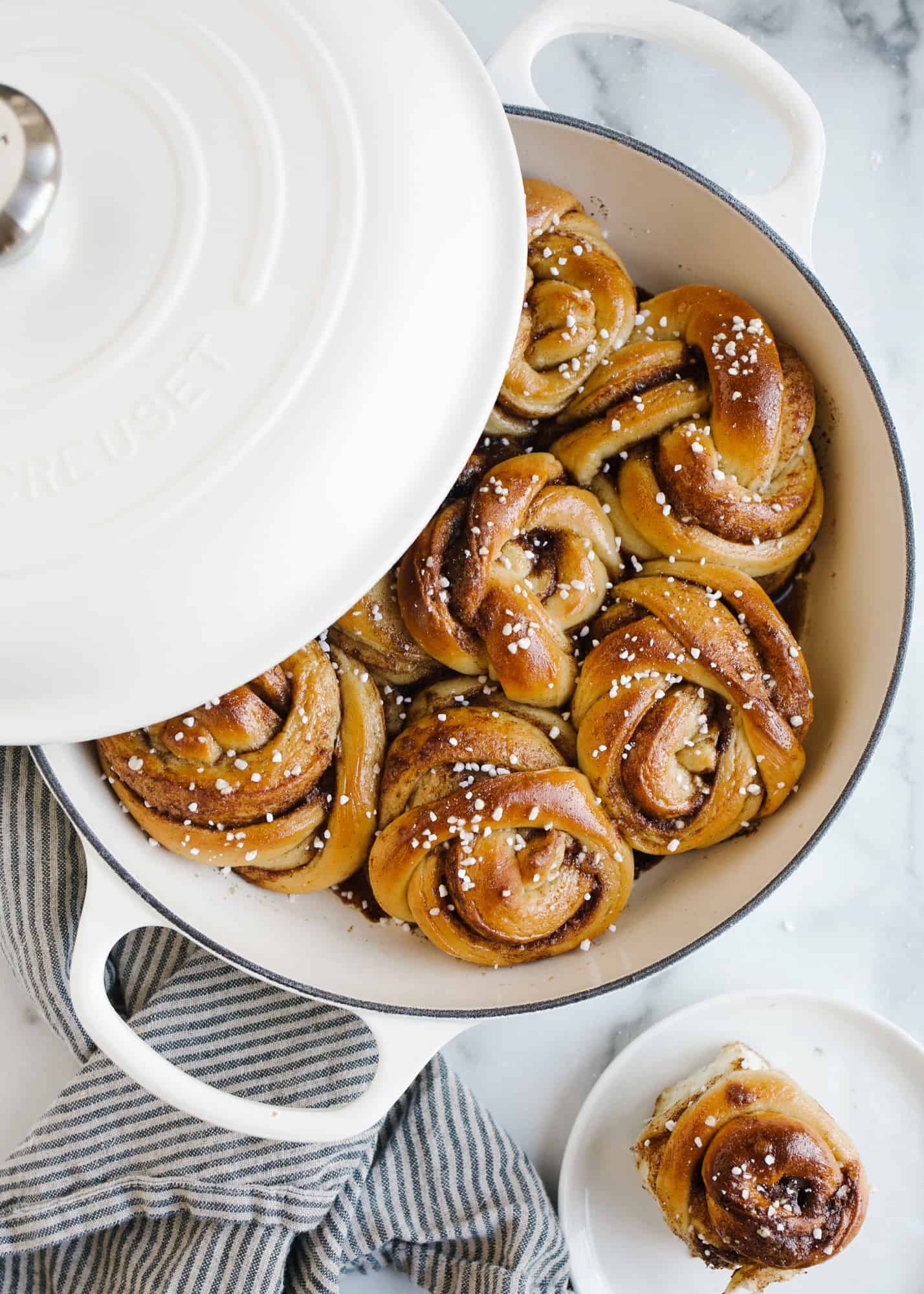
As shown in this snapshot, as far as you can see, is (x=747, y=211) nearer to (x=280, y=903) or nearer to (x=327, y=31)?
(x=327, y=31)

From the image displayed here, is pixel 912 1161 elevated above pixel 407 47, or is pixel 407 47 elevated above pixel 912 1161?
pixel 407 47

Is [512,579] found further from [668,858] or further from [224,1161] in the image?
[224,1161]

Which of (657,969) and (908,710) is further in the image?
(908,710)

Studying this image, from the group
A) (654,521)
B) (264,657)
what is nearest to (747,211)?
(654,521)

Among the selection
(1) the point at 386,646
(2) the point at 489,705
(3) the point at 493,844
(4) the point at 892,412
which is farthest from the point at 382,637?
(4) the point at 892,412

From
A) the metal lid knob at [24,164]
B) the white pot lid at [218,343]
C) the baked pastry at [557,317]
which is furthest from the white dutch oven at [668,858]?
the metal lid knob at [24,164]

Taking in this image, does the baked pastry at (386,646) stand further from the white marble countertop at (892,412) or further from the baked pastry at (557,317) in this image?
the white marble countertop at (892,412)

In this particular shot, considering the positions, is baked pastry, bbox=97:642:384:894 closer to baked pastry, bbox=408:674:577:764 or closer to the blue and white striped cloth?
baked pastry, bbox=408:674:577:764
